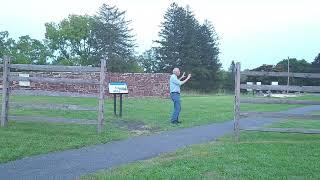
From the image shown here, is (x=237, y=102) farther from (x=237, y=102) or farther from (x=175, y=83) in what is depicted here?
(x=175, y=83)

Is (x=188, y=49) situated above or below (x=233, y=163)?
above

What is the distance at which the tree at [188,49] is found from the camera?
259 ft

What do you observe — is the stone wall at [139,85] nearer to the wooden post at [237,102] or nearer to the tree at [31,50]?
the wooden post at [237,102]

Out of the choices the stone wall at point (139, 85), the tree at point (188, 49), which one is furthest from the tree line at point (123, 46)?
the stone wall at point (139, 85)

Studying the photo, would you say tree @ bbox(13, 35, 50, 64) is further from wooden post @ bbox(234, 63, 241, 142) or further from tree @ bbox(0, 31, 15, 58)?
wooden post @ bbox(234, 63, 241, 142)

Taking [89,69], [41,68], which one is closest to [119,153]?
[89,69]

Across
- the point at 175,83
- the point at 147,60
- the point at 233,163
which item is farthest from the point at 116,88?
the point at 147,60

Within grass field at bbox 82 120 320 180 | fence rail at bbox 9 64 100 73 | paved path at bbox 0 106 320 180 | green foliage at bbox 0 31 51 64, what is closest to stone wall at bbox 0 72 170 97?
fence rail at bbox 9 64 100 73

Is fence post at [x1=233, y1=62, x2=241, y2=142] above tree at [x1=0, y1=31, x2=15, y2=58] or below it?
below

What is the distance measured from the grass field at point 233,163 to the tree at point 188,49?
2610 inches

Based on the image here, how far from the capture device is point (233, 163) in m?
8.70

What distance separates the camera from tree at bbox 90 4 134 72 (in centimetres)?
7738

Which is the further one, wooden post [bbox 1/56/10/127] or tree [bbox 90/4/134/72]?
tree [bbox 90/4/134/72]

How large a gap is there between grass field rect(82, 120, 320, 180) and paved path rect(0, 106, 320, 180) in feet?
1.47
